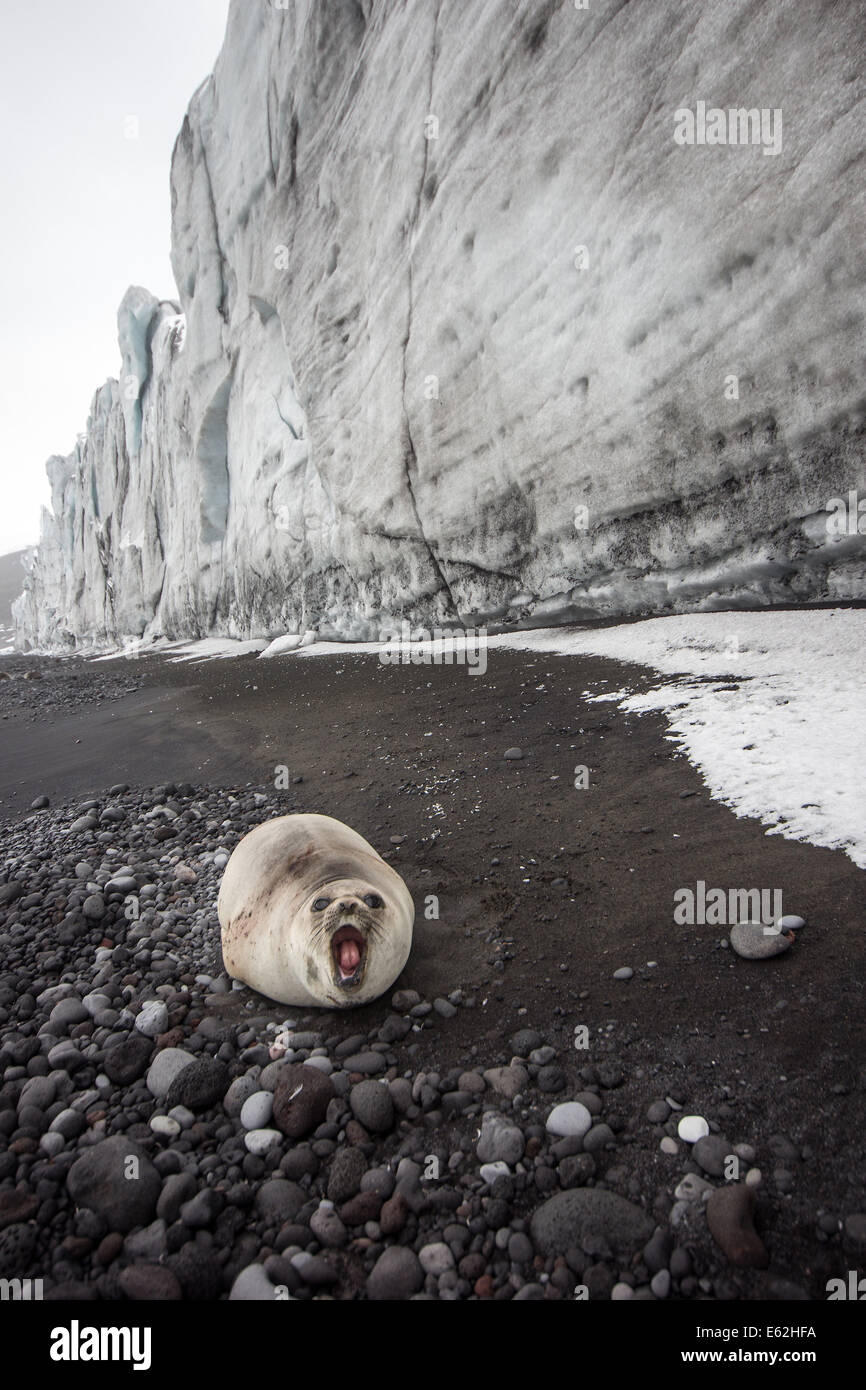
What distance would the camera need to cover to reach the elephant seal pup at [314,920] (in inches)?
106

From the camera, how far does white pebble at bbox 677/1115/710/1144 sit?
1902 millimetres

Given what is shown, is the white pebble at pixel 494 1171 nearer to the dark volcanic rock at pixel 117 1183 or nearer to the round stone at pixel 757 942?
the dark volcanic rock at pixel 117 1183

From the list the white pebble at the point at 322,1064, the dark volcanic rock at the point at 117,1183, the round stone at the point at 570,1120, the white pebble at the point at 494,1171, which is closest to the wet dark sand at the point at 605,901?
the round stone at the point at 570,1120

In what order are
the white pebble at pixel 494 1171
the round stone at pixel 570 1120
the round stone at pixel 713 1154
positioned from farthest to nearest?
the round stone at pixel 570 1120, the white pebble at pixel 494 1171, the round stone at pixel 713 1154

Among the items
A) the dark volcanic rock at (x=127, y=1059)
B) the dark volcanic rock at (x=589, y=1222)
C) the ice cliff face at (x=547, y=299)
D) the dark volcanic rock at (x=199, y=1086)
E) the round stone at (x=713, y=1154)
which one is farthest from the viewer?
the ice cliff face at (x=547, y=299)

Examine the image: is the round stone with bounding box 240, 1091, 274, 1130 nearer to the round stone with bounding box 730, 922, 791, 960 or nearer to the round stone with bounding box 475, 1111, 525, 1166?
the round stone with bounding box 475, 1111, 525, 1166

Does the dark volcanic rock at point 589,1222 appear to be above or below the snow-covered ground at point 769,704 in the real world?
below

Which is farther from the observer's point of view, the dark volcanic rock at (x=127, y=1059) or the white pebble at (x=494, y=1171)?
the dark volcanic rock at (x=127, y=1059)

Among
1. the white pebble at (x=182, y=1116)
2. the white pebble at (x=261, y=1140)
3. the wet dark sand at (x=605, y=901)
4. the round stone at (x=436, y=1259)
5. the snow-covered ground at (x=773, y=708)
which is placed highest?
the snow-covered ground at (x=773, y=708)

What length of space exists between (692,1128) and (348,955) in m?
1.35

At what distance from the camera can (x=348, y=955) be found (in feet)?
8.79

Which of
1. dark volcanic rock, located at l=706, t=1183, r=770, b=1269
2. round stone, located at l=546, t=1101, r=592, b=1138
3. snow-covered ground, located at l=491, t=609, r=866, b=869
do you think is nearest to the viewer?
dark volcanic rock, located at l=706, t=1183, r=770, b=1269

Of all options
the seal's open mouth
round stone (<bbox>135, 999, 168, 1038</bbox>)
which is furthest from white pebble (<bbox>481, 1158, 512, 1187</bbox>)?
round stone (<bbox>135, 999, 168, 1038</bbox>)

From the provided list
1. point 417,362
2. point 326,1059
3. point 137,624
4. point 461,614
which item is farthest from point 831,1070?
point 137,624
